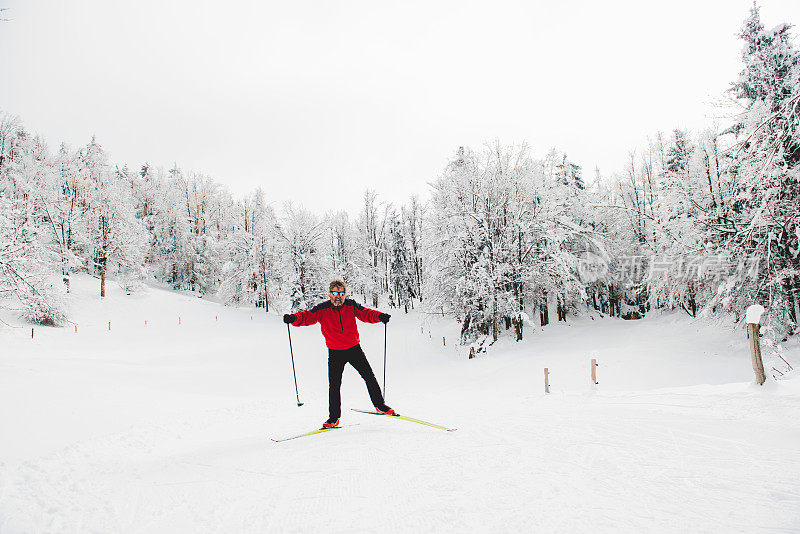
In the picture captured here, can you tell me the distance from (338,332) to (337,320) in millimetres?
194

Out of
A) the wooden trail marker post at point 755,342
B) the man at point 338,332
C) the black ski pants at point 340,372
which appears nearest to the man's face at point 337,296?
the man at point 338,332

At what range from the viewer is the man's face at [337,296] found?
621 centimetres

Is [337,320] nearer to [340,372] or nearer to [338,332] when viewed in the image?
[338,332]

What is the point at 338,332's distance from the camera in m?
6.19

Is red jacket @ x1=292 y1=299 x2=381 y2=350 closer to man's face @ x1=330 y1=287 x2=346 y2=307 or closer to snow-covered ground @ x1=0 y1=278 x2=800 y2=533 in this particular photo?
man's face @ x1=330 y1=287 x2=346 y2=307

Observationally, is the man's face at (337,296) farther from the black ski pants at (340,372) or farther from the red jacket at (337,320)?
the black ski pants at (340,372)

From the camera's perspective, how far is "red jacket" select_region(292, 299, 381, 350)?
6176 mm

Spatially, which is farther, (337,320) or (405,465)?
(337,320)

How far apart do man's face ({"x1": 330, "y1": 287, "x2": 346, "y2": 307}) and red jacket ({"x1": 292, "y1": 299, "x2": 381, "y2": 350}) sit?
0.07 meters

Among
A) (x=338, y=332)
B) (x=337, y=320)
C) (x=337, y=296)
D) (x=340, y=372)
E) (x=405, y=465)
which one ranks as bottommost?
(x=405, y=465)

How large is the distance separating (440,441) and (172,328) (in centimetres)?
3147

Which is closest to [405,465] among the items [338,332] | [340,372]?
[340,372]

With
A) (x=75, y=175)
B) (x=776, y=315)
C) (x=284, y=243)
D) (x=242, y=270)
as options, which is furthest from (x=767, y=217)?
(x=75, y=175)

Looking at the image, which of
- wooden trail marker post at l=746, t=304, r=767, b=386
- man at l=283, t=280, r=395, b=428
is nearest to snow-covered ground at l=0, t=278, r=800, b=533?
wooden trail marker post at l=746, t=304, r=767, b=386
